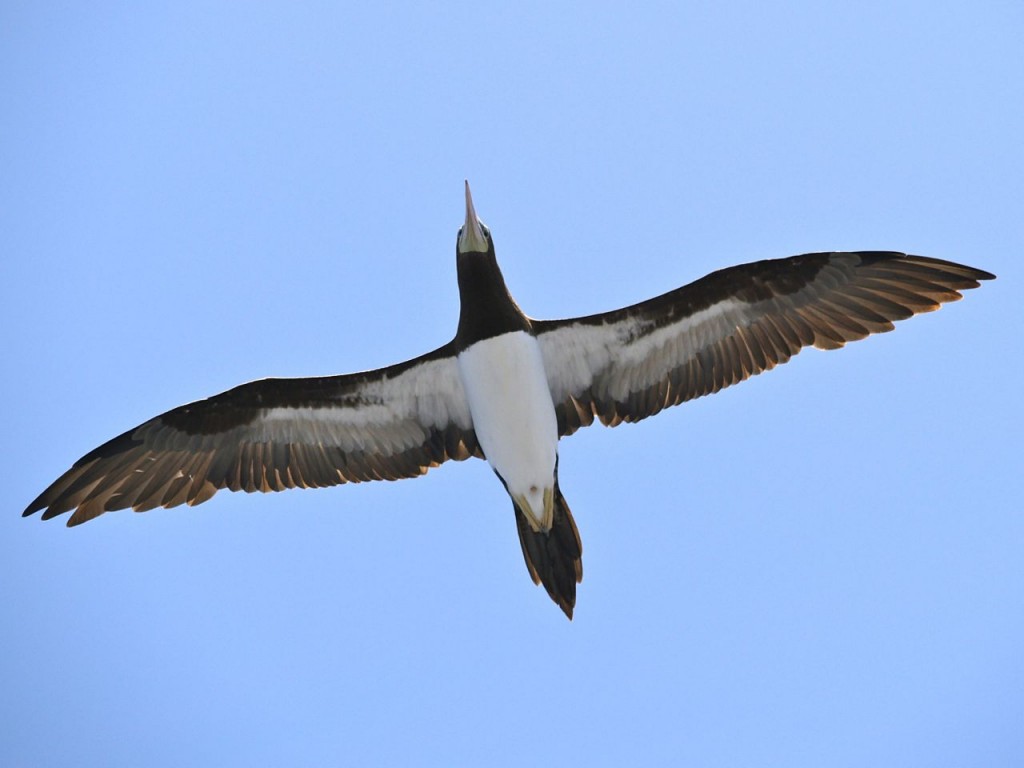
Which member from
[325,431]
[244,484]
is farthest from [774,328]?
[244,484]

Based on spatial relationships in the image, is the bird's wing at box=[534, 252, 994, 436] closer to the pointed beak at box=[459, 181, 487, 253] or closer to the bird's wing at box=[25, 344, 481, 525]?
the pointed beak at box=[459, 181, 487, 253]

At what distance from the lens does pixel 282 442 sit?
12008 mm

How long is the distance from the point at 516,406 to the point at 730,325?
2307 mm

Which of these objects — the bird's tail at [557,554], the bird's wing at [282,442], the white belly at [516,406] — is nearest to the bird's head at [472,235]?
the white belly at [516,406]

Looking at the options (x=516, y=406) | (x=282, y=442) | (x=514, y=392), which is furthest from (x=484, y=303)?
(x=282, y=442)

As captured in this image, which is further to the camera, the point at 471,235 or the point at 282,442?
the point at 282,442

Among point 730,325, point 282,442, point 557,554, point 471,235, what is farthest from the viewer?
point 282,442

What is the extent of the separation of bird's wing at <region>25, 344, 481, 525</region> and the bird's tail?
4.01 ft

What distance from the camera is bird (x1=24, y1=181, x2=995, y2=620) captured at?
11211 mm

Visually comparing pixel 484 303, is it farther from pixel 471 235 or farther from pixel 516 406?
pixel 516 406

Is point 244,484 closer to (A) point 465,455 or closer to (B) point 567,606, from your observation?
(A) point 465,455

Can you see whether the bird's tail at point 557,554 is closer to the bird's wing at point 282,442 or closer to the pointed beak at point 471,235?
the bird's wing at point 282,442

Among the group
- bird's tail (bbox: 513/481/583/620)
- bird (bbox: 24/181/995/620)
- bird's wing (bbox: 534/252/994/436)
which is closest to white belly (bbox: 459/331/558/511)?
bird (bbox: 24/181/995/620)

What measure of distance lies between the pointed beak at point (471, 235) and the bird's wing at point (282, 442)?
3.68ft
